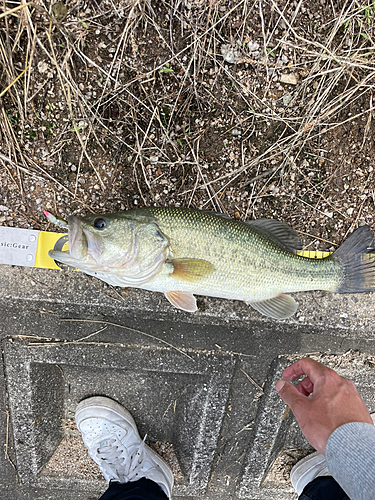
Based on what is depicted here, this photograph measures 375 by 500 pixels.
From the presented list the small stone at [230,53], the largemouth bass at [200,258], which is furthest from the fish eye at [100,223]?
the small stone at [230,53]

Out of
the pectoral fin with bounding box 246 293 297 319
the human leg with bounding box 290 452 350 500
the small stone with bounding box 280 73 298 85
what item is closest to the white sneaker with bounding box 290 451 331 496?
the human leg with bounding box 290 452 350 500

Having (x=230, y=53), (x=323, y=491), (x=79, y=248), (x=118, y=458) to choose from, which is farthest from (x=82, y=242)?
(x=323, y=491)

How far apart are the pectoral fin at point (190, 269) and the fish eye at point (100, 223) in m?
0.50

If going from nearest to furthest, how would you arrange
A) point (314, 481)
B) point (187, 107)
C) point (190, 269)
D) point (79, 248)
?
point (79, 248), point (190, 269), point (187, 107), point (314, 481)

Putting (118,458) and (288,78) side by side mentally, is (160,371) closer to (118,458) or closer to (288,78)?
(118,458)

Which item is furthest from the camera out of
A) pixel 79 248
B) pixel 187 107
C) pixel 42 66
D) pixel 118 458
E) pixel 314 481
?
pixel 118 458

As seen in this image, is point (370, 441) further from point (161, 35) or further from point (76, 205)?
point (161, 35)

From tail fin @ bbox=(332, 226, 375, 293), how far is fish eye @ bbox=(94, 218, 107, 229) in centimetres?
175

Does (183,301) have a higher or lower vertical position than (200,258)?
lower

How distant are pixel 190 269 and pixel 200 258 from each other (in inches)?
4.0

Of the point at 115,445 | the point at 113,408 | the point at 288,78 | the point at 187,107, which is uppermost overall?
the point at 288,78

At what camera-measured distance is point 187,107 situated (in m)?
2.36

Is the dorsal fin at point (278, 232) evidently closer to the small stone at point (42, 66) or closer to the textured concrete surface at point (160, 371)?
Answer: the textured concrete surface at point (160, 371)

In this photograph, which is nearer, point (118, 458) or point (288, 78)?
point (288, 78)
